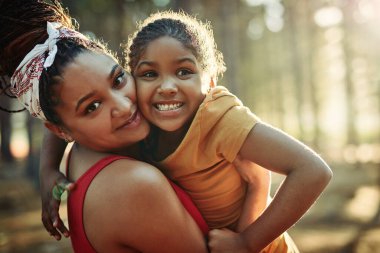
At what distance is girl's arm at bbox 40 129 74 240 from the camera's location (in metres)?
2.47

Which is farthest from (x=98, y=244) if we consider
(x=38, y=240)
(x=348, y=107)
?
(x=348, y=107)

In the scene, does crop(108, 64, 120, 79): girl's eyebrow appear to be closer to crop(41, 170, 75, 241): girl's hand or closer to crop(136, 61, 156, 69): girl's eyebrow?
crop(136, 61, 156, 69): girl's eyebrow

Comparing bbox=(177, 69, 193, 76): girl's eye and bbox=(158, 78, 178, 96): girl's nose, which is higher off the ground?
bbox=(177, 69, 193, 76): girl's eye

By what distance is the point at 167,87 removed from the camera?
243 centimetres

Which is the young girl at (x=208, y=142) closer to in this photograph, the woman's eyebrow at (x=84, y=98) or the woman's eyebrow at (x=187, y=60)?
→ the woman's eyebrow at (x=187, y=60)

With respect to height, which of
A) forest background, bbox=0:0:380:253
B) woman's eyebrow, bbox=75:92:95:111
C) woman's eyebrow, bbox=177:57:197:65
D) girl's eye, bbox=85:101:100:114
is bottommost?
forest background, bbox=0:0:380:253

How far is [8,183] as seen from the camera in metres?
15.5

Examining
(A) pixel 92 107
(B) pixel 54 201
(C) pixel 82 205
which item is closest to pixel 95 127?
(A) pixel 92 107

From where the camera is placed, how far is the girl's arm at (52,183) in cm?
247

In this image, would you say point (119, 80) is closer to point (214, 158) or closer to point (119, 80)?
point (119, 80)

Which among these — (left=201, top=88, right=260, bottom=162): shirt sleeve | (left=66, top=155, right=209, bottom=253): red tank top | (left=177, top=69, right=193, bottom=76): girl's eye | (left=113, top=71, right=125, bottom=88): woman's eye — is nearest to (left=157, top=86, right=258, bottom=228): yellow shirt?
(left=201, top=88, right=260, bottom=162): shirt sleeve

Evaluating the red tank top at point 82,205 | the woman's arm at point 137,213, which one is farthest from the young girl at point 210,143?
A: the woman's arm at point 137,213

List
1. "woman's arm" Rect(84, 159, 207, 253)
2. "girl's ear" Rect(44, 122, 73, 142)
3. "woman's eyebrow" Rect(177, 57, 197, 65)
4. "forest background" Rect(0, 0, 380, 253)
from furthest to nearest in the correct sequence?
Result: 1. "forest background" Rect(0, 0, 380, 253)
2. "woman's eyebrow" Rect(177, 57, 197, 65)
3. "girl's ear" Rect(44, 122, 73, 142)
4. "woman's arm" Rect(84, 159, 207, 253)

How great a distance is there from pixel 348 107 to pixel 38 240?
15.8 m
